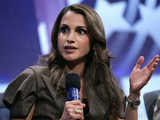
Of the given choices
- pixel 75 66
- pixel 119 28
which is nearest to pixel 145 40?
pixel 119 28

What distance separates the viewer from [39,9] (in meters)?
2.62

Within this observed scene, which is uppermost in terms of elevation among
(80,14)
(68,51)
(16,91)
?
(80,14)

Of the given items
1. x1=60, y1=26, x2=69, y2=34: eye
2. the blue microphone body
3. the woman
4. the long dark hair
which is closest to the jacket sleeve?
the woman

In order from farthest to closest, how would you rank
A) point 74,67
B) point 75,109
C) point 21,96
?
point 74,67 → point 21,96 → point 75,109

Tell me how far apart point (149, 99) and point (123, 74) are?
87 centimetres

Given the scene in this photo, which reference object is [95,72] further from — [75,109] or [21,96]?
[75,109]

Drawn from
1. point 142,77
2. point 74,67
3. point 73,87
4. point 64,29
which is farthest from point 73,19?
point 73,87

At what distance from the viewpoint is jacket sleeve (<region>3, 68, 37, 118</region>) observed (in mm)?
1422

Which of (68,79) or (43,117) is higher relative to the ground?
(68,79)

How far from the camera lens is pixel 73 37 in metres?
1.47

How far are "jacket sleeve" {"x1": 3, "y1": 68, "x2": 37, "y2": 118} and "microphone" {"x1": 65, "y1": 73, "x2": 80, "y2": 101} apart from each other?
319mm

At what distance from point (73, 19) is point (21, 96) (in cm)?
40

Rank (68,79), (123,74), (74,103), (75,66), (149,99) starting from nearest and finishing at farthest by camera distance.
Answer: (74,103) < (68,79) < (75,66) < (149,99) < (123,74)

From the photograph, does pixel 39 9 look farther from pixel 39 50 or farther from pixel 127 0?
pixel 127 0
